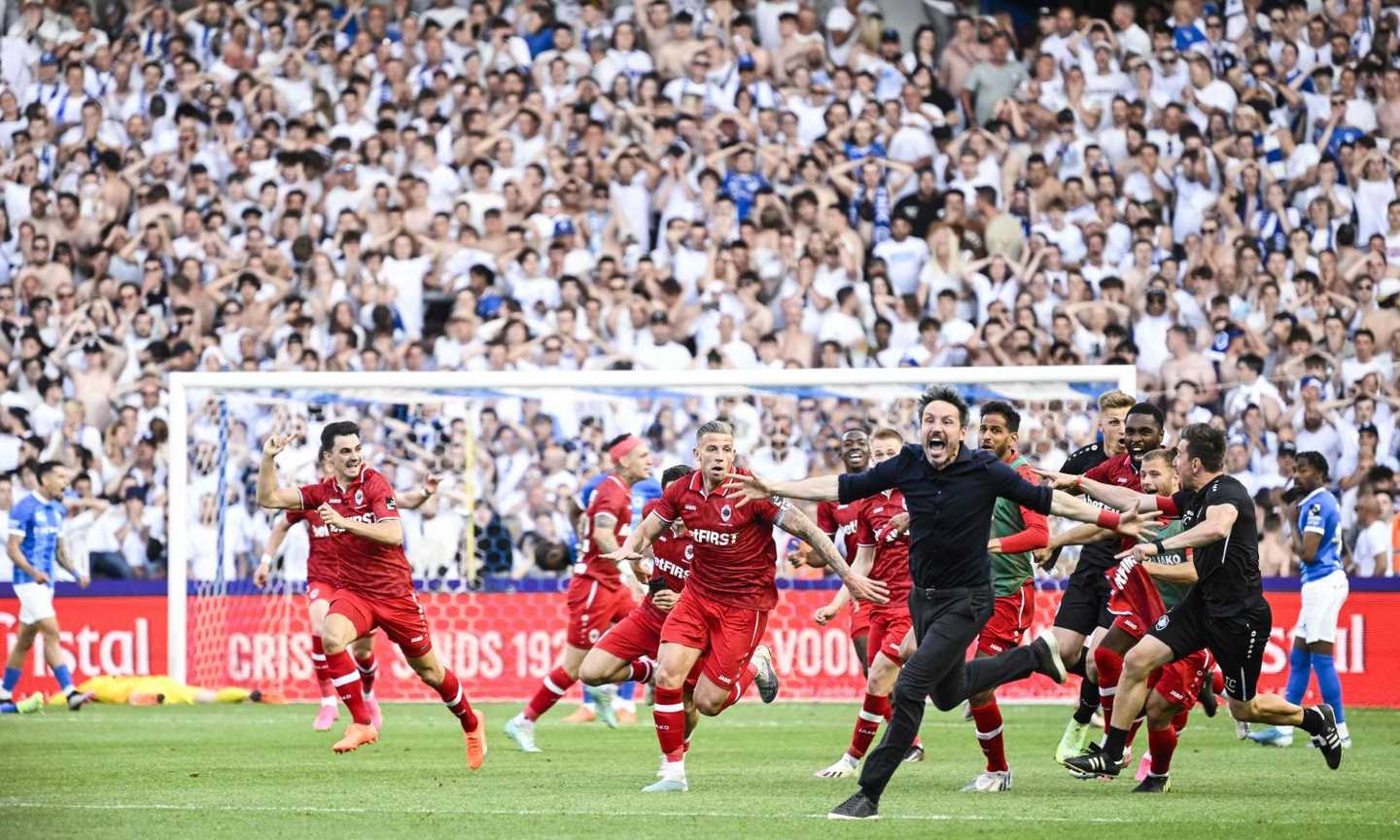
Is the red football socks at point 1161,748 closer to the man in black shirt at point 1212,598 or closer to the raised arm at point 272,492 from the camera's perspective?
the man in black shirt at point 1212,598

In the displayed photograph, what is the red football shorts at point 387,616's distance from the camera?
13930mm

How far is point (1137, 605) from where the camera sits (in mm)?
12984

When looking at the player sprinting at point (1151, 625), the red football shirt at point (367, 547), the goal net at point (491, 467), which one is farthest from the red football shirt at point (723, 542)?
the goal net at point (491, 467)

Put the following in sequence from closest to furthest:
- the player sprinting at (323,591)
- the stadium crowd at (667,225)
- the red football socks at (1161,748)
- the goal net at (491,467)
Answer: the red football socks at (1161,748), the player sprinting at (323,591), the goal net at (491,467), the stadium crowd at (667,225)

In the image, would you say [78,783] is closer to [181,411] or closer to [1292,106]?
[181,411]

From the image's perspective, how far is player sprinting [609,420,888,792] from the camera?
1209 cm

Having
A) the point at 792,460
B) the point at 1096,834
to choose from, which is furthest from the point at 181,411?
the point at 1096,834

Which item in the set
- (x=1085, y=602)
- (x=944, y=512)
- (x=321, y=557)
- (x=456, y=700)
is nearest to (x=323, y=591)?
(x=321, y=557)

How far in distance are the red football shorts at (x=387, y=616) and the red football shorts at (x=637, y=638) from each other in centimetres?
159

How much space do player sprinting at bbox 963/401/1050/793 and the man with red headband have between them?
136 inches

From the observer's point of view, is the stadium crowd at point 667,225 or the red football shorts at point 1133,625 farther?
the stadium crowd at point 667,225

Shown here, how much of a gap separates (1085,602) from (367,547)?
520 cm

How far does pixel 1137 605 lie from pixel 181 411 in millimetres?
11365

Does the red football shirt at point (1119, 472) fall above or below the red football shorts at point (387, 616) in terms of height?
above
